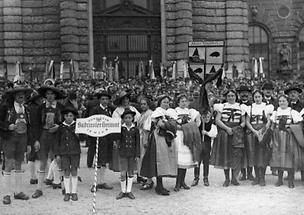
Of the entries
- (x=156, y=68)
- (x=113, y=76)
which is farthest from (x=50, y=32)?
(x=156, y=68)

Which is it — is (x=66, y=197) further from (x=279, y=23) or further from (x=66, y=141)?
(x=279, y=23)

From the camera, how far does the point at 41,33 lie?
80.7 ft

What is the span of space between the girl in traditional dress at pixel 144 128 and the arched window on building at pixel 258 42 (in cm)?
2458

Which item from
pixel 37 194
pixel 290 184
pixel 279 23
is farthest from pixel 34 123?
pixel 279 23

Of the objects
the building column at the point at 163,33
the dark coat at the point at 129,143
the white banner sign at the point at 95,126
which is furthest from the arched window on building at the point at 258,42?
the white banner sign at the point at 95,126

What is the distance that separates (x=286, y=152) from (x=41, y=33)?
1733 cm

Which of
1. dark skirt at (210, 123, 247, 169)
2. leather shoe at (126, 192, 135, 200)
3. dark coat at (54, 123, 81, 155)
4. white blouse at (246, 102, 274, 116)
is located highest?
white blouse at (246, 102, 274, 116)

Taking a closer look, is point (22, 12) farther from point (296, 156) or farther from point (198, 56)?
point (296, 156)

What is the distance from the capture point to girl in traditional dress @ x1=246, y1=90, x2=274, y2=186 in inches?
395

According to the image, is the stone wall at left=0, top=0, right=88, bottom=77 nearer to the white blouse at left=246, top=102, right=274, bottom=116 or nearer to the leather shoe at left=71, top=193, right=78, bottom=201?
the white blouse at left=246, top=102, right=274, bottom=116

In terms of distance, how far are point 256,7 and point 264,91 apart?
75.5 feet

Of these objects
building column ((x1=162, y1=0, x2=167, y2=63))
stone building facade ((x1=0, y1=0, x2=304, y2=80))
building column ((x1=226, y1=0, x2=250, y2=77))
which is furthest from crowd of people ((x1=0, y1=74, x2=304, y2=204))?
building column ((x1=226, y1=0, x2=250, y2=77))

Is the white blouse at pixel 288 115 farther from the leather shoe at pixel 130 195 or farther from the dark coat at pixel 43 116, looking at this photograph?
the dark coat at pixel 43 116

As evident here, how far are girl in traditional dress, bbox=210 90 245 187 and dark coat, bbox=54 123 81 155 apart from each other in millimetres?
2812
